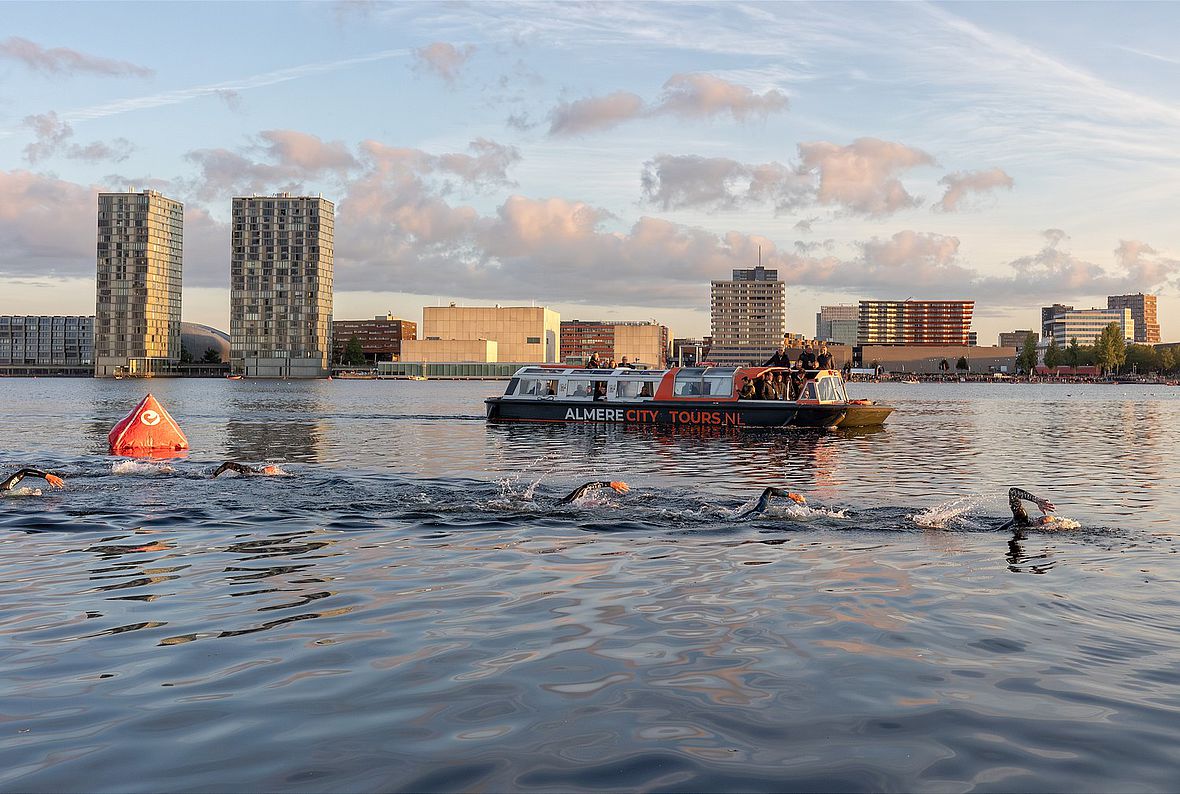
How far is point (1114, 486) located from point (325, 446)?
24.8m

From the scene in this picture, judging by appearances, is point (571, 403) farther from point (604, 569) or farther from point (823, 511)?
point (604, 569)

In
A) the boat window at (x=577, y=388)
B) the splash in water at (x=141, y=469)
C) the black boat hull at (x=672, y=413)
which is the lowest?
the splash in water at (x=141, y=469)

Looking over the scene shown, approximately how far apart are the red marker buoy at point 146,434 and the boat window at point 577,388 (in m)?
20.5

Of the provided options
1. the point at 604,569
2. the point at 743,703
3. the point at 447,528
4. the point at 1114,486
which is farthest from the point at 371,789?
the point at 1114,486

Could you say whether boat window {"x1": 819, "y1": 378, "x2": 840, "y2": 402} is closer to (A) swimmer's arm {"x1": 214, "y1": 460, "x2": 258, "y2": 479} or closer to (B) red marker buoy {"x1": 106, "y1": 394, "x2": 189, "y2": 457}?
(B) red marker buoy {"x1": 106, "y1": 394, "x2": 189, "y2": 457}

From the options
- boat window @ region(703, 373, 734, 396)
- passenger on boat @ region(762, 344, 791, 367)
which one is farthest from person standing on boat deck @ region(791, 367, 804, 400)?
boat window @ region(703, 373, 734, 396)

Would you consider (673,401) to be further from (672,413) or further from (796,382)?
(796,382)

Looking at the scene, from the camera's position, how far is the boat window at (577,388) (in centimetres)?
4766

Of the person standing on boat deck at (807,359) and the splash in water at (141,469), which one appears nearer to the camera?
the splash in water at (141,469)

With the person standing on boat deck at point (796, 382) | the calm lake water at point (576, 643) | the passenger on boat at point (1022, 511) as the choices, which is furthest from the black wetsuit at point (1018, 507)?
the person standing on boat deck at point (796, 382)

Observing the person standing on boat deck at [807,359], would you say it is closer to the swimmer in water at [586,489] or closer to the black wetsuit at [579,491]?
the swimmer in water at [586,489]

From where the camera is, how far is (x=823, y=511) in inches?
677

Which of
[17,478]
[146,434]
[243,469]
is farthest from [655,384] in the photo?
[17,478]

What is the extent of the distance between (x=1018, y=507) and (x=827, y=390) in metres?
28.7
